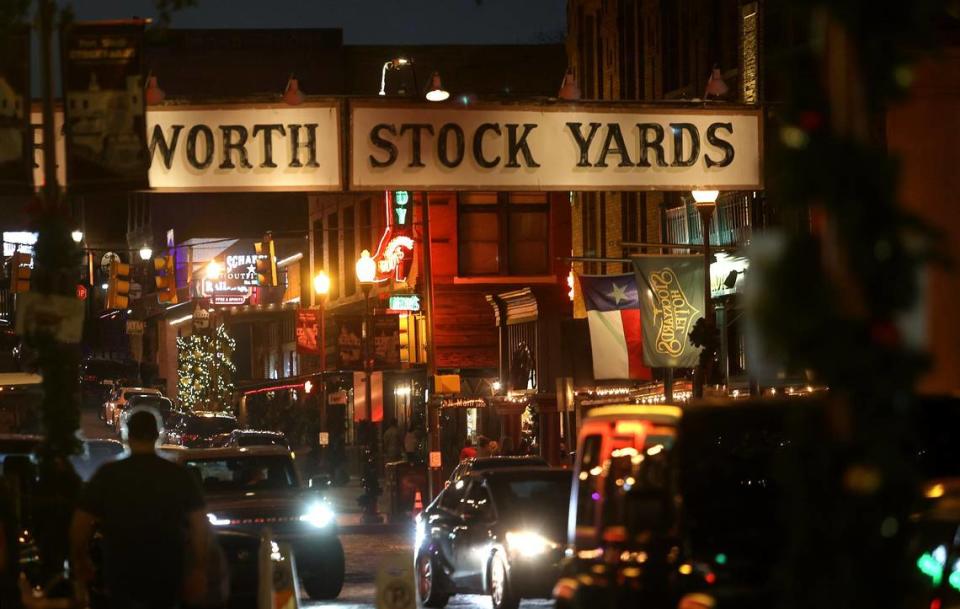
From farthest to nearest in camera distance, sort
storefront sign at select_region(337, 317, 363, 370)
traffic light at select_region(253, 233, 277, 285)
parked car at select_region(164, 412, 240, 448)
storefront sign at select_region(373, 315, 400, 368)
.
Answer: parked car at select_region(164, 412, 240, 448)
traffic light at select_region(253, 233, 277, 285)
storefront sign at select_region(337, 317, 363, 370)
storefront sign at select_region(373, 315, 400, 368)

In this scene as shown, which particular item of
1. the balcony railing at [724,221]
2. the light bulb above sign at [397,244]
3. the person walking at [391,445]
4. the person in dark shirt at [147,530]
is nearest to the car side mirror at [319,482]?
the person in dark shirt at [147,530]

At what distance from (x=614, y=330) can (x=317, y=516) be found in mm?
8560

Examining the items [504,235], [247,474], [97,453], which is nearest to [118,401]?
[504,235]

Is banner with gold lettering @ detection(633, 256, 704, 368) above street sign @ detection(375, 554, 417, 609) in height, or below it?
above

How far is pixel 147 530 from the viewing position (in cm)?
936

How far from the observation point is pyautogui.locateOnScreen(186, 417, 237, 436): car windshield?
4894cm

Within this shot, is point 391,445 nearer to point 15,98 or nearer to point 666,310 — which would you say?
point 666,310

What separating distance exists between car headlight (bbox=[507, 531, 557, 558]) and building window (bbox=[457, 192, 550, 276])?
102ft

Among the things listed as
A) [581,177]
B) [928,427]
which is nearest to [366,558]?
[581,177]

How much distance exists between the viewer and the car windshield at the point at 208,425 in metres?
48.9

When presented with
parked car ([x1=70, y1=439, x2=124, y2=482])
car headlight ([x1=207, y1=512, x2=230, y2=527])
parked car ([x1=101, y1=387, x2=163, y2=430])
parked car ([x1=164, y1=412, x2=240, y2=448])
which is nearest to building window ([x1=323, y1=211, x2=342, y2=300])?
parked car ([x1=164, y1=412, x2=240, y2=448])

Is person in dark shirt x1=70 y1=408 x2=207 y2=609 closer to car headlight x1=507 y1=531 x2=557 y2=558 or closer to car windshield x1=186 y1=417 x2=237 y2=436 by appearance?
car headlight x1=507 y1=531 x2=557 y2=558

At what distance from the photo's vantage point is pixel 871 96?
5336mm

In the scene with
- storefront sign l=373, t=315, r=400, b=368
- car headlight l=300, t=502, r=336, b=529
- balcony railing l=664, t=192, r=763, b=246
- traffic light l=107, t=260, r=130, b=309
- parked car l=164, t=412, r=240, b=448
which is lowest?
parked car l=164, t=412, r=240, b=448
